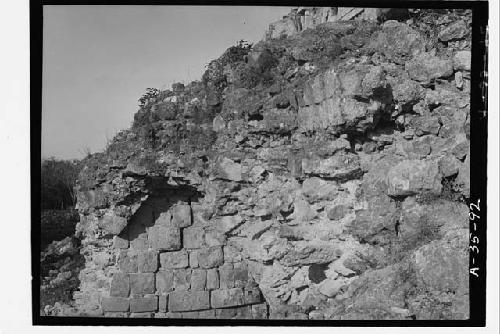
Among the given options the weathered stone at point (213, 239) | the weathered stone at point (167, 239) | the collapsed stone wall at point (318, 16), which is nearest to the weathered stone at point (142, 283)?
the weathered stone at point (167, 239)

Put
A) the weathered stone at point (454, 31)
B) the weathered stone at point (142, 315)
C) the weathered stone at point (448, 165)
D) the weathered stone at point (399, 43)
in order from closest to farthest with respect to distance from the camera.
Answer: the weathered stone at point (448, 165), the weathered stone at point (454, 31), the weathered stone at point (399, 43), the weathered stone at point (142, 315)

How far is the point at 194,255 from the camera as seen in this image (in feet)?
28.4

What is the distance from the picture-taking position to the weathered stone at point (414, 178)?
6547 millimetres

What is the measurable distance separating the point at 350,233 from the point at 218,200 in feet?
6.35

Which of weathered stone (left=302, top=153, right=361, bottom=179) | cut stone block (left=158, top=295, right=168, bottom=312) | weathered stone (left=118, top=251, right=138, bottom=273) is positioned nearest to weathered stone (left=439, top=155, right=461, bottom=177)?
weathered stone (left=302, top=153, right=361, bottom=179)

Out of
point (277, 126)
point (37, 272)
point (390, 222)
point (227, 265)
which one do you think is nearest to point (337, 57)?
point (277, 126)

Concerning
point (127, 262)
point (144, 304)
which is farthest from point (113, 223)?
point (144, 304)

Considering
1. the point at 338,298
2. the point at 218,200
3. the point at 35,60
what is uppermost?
the point at 35,60

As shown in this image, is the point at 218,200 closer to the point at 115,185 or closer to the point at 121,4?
the point at 115,185

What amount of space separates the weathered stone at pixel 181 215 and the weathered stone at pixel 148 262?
540 millimetres

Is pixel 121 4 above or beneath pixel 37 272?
above

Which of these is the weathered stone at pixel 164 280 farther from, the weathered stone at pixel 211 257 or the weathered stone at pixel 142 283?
the weathered stone at pixel 211 257

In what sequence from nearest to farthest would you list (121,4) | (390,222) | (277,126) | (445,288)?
(445,288)
(390,222)
(121,4)
(277,126)

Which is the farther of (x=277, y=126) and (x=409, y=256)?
(x=277, y=126)
